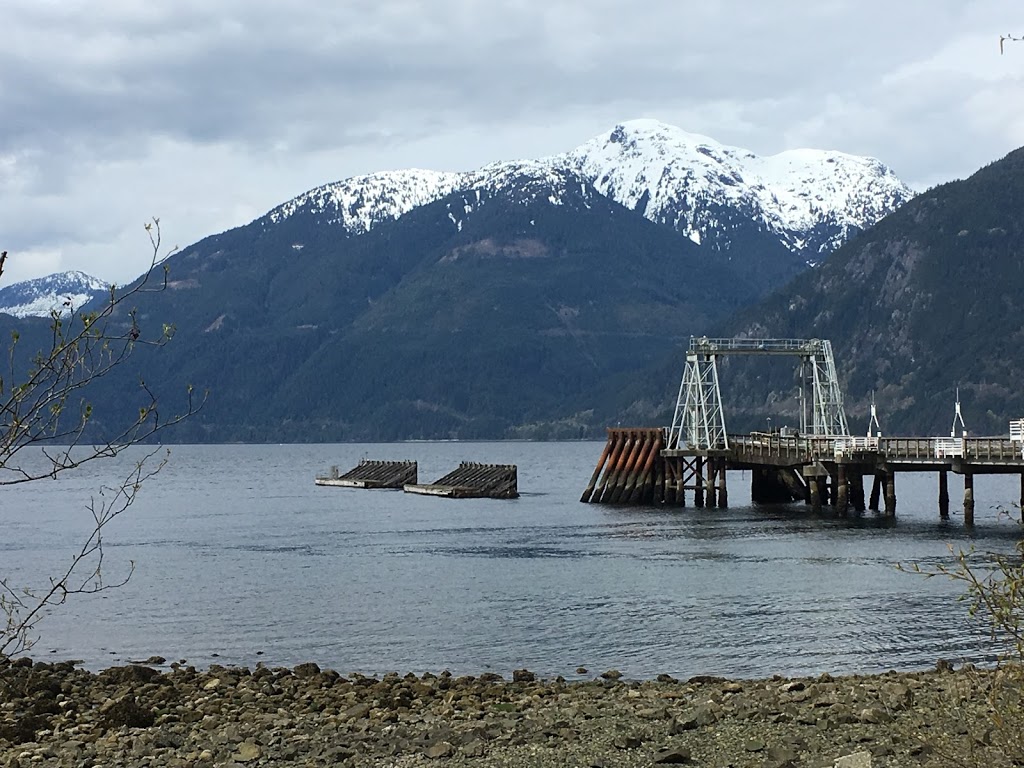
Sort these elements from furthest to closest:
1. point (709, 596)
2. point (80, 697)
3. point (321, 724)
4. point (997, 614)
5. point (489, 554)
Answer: point (489, 554), point (709, 596), point (80, 697), point (321, 724), point (997, 614)

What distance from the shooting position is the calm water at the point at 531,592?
116 ft

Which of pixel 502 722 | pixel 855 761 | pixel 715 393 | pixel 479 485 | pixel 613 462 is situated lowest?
pixel 502 722

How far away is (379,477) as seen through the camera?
13750 centimetres

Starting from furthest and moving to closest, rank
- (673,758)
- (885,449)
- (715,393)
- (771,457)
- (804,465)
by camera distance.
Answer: (715,393) < (771,457) < (804,465) < (885,449) < (673,758)

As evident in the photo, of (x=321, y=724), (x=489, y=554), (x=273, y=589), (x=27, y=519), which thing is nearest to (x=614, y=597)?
(x=273, y=589)

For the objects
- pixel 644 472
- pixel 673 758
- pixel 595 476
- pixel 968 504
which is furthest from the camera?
pixel 595 476

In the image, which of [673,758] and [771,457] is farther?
[771,457]

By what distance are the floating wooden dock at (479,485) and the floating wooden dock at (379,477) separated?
1188 centimetres

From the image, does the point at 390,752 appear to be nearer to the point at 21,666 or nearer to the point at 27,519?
the point at 21,666

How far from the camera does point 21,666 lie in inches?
1348

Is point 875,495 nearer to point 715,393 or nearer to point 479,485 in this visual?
point 715,393

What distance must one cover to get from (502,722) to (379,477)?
115 metres

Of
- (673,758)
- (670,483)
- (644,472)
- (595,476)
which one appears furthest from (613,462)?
(673,758)

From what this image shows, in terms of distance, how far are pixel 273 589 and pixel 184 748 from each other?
30934mm
